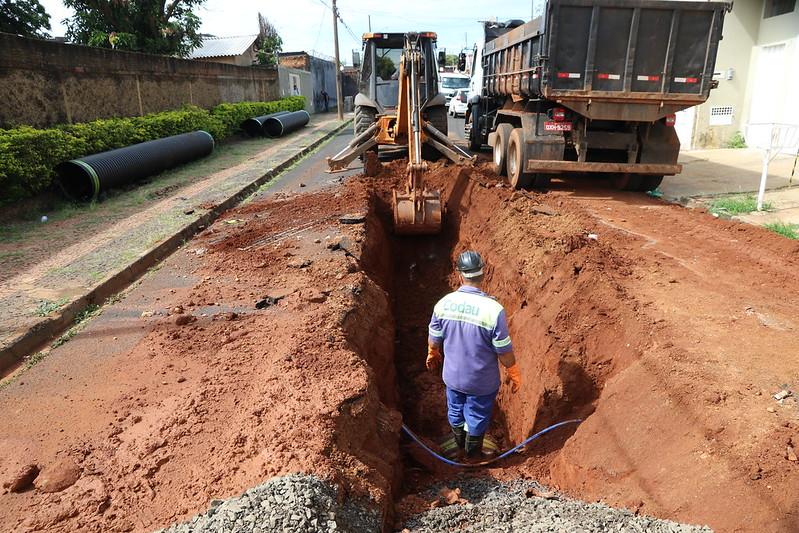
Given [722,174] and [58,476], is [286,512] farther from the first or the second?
[722,174]

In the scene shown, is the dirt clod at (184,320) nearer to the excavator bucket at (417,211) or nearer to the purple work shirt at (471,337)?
the purple work shirt at (471,337)

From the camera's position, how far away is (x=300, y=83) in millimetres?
34969

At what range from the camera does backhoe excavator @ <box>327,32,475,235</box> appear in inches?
317

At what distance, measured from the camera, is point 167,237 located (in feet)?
26.2

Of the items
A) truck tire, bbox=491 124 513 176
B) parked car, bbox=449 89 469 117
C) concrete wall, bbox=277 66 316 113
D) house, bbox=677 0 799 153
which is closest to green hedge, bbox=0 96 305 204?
truck tire, bbox=491 124 513 176

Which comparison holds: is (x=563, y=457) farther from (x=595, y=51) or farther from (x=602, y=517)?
(x=595, y=51)

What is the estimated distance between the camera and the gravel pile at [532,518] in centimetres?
290

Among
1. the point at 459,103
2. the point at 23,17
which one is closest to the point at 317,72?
the point at 459,103

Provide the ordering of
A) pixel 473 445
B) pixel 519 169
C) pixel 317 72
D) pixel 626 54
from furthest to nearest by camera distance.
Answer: pixel 317 72 < pixel 519 169 < pixel 626 54 < pixel 473 445

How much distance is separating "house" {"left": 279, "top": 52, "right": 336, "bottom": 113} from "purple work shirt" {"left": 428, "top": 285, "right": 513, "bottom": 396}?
37.0 meters

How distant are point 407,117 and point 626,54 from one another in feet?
12.0

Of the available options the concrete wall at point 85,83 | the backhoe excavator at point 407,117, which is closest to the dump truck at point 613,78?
the backhoe excavator at point 407,117

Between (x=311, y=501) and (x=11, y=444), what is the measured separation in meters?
2.37

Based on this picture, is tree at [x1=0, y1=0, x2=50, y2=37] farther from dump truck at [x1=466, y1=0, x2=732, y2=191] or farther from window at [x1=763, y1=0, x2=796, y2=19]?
window at [x1=763, y1=0, x2=796, y2=19]
